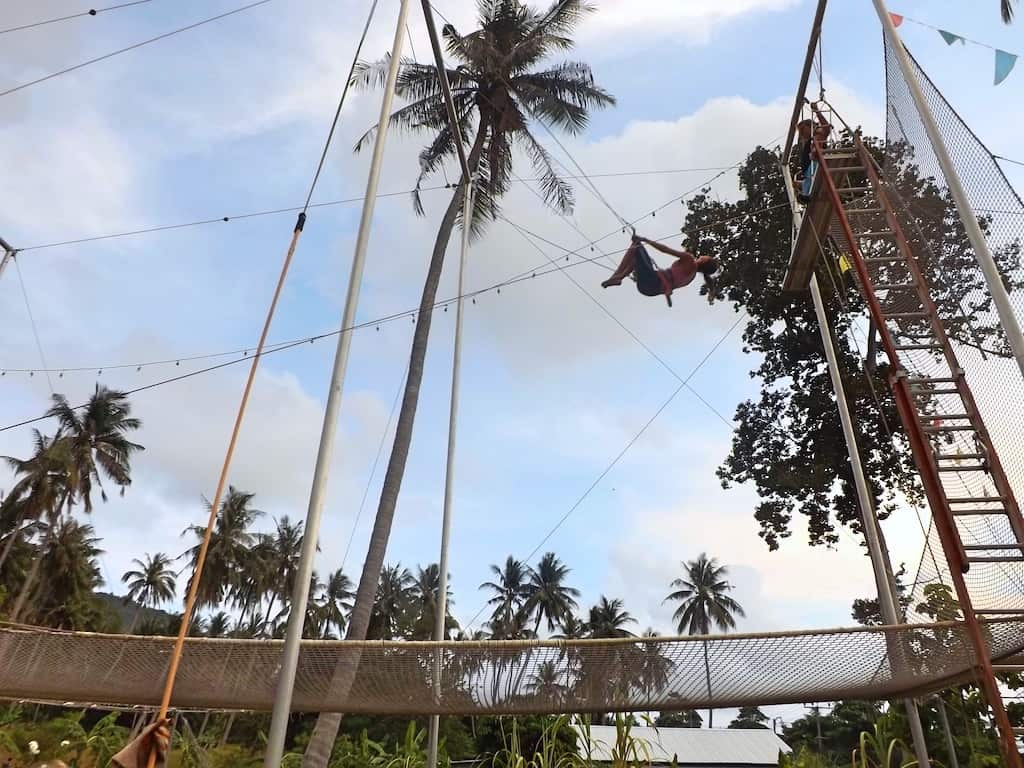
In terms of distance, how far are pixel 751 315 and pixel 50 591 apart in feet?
85.3

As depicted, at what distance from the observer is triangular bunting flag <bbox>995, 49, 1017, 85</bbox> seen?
4574 millimetres

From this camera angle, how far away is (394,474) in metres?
8.93

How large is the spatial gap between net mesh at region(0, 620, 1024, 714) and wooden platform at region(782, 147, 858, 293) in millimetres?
3626

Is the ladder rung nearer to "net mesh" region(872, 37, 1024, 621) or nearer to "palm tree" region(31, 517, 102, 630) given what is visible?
"net mesh" region(872, 37, 1024, 621)

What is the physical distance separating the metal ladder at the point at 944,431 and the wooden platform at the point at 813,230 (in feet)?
0.50

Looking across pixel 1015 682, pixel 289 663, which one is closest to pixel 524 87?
pixel 289 663

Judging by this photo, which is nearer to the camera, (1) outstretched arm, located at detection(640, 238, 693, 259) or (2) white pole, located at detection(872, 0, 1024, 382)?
(2) white pole, located at detection(872, 0, 1024, 382)

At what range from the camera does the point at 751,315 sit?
47.0ft

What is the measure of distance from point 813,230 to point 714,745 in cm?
2132

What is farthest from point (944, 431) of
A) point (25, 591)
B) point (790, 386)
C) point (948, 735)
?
point (25, 591)

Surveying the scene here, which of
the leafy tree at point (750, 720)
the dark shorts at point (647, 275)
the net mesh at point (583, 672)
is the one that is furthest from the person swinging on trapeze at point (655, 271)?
the leafy tree at point (750, 720)

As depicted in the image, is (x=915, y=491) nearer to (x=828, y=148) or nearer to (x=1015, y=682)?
(x=1015, y=682)

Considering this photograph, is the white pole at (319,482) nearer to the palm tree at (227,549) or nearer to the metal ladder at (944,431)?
the metal ladder at (944,431)

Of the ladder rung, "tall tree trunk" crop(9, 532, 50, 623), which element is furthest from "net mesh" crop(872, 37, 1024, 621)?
"tall tree trunk" crop(9, 532, 50, 623)
